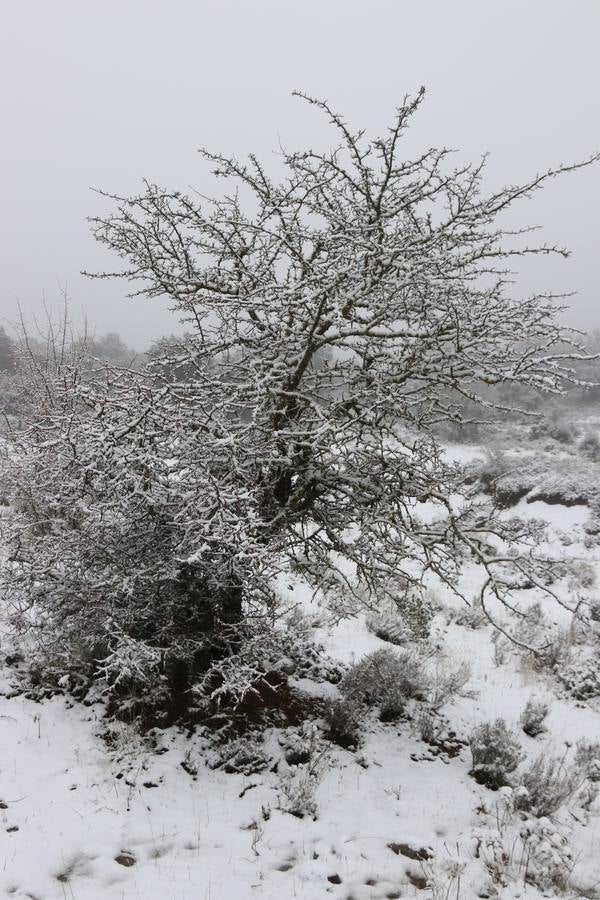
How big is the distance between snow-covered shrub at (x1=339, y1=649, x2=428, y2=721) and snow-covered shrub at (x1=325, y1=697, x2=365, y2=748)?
0.68 feet

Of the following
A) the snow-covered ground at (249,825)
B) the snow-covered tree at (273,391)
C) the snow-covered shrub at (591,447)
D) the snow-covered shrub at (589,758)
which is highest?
the snow-covered shrub at (591,447)

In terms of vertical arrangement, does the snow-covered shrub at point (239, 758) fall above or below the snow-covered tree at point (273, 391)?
below

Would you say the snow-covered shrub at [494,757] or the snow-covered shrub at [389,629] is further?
the snow-covered shrub at [389,629]

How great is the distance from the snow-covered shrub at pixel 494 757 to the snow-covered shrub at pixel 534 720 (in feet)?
3.04

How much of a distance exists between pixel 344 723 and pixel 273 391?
10.3 ft

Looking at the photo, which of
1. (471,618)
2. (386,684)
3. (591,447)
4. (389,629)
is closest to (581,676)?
(471,618)

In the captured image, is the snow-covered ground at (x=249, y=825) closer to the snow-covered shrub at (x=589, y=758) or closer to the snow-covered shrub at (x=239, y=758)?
the snow-covered shrub at (x=239, y=758)

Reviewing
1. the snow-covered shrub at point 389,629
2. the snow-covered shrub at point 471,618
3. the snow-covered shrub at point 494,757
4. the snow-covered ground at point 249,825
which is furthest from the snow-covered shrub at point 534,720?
the snow-covered shrub at point 471,618

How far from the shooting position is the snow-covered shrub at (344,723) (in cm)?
454

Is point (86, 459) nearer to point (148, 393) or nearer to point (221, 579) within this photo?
point (148, 393)

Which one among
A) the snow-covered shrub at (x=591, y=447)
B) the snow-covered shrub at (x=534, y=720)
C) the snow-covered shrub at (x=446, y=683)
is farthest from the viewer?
the snow-covered shrub at (x=591, y=447)

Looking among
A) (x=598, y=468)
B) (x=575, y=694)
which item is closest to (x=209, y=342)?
(x=575, y=694)

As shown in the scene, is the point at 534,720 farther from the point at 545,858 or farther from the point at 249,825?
the point at 249,825

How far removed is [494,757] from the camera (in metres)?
4.34
